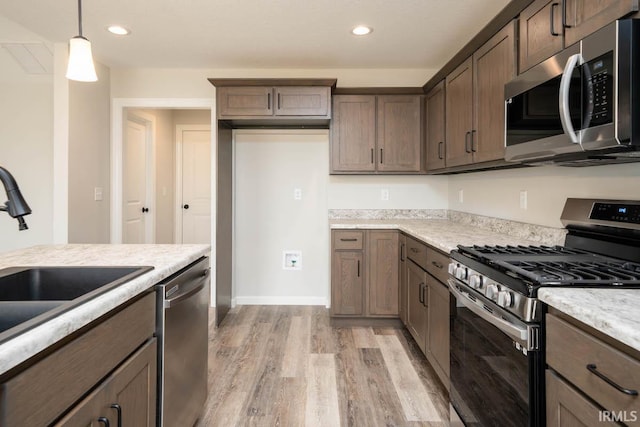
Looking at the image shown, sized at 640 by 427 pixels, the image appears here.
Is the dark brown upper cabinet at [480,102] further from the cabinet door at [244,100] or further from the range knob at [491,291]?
the cabinet door at [244,100]

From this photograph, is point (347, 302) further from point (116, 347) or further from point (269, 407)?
point (116, 347)

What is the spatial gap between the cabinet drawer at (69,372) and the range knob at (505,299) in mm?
1230

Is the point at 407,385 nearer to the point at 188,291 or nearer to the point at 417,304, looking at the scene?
the point at 417,304

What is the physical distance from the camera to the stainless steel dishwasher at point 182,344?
1364 mm

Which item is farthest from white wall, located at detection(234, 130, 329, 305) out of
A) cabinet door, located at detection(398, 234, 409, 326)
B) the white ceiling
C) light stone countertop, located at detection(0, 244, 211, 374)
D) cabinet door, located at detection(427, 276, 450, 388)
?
light stone countertop, located at detection(0, 244, 211, 374)

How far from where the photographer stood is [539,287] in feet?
3.67

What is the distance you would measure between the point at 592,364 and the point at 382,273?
7.82 feet

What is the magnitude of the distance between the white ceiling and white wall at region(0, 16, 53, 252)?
0.68 metres

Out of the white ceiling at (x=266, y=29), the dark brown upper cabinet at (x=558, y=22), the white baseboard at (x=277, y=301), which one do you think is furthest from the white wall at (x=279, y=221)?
the dark brown upper cabinet at (x=558, y=22)

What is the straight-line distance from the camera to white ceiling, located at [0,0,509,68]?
2.49 m

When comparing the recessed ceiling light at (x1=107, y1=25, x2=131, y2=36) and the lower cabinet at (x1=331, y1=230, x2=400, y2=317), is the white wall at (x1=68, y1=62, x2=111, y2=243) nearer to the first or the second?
the recessed ceiling light at (x1=107, y1=25, x2=131, y2=36)

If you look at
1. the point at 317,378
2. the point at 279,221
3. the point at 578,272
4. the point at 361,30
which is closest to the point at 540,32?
the point at 578,272

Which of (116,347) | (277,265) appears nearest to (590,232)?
(116,347)

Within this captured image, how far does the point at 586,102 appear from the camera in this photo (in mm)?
1317
